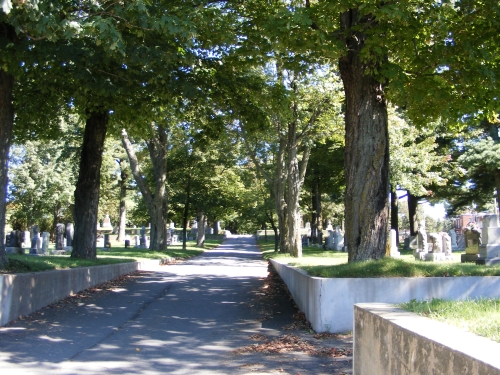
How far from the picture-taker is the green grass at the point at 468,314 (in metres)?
3.54

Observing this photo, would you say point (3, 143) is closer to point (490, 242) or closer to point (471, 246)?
point (490, 242)

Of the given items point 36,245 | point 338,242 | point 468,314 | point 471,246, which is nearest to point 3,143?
point 468,314

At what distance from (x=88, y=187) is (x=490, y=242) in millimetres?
13869

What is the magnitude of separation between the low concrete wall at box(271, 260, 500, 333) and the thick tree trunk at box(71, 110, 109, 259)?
9.84 metres

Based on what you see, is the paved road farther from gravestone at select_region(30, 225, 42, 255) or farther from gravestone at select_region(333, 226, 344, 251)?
gravestone at select_region(333, 226, 344, 251)

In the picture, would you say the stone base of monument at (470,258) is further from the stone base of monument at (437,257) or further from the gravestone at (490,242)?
the stone base of monument at (437,257)

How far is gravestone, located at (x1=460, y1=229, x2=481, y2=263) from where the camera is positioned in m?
20.3

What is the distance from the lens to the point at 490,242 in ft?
61.6

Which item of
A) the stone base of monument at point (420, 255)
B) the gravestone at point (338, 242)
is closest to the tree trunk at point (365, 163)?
the stone base of monument at point (420, 255)

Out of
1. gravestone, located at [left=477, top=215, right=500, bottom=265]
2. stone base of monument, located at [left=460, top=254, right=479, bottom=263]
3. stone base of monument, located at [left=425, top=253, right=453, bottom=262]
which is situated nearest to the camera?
gravestone, located at [left=477, top=215, right=500, bottom=265]

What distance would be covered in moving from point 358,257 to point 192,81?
6.11 metres

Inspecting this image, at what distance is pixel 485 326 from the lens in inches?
142

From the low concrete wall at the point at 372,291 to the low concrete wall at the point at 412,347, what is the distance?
9.95ft

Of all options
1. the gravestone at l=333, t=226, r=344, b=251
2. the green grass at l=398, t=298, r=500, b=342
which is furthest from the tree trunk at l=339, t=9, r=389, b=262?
the gravestone at l=333, t=226, r=344, b=251
